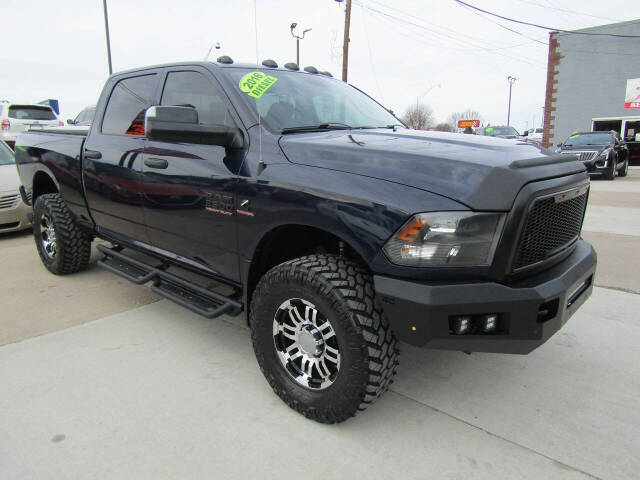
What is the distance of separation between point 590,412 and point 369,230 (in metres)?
1.60

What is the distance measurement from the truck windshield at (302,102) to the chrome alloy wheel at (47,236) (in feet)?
9.35

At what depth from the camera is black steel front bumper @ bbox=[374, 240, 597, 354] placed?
1.84 meters

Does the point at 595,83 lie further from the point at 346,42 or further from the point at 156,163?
the point at 156,163

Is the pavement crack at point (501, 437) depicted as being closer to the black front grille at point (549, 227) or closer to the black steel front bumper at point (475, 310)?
the black steel front bumper at point (475, 310)

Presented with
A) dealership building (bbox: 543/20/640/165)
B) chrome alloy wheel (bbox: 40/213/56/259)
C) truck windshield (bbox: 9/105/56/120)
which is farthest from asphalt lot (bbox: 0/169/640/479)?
dealership building (bbox: 543/20/640/165)

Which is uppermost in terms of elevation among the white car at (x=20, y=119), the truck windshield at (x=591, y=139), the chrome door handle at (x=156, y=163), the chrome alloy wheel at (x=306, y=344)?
the white car at (x=20, y=119)

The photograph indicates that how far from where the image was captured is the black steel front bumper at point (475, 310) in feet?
6.04

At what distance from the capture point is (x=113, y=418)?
2336mm

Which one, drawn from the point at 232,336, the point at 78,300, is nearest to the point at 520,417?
the point at 232,336

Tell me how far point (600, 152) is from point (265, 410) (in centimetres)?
1505

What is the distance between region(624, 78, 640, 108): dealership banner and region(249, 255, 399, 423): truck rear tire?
24.3 metres

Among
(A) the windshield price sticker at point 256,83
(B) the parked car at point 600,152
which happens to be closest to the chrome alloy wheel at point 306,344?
(A) the windshield price sticker at point 256,83

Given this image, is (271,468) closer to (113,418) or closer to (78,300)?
(113,418)

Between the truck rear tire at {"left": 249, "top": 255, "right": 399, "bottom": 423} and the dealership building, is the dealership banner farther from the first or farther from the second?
the truck rear tire at {"left": 249, "top": 255, "right": 399, "bottom": 423}
